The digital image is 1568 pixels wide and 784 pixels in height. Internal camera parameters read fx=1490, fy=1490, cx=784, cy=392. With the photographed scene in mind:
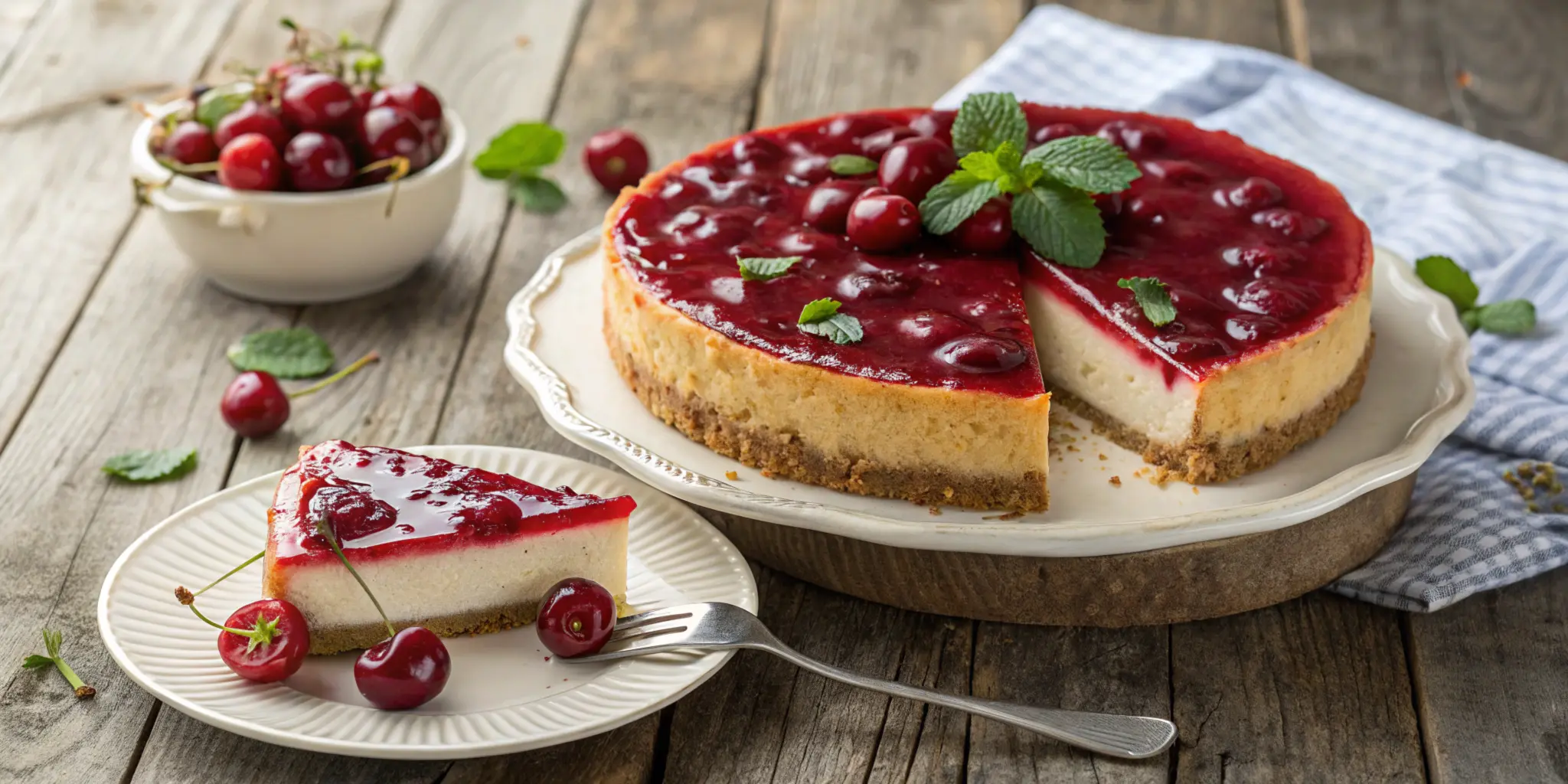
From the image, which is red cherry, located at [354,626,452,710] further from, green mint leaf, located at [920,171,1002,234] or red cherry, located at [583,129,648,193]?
red cherry, located at [583,129,648,193]

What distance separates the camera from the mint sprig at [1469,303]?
3971 millimetres

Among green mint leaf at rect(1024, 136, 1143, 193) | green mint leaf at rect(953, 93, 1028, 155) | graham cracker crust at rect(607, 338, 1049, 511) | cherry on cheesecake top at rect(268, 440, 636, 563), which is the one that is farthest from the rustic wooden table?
green mint leaf at rect(953, 93, 1028, 155)

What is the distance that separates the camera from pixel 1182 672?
2906mm

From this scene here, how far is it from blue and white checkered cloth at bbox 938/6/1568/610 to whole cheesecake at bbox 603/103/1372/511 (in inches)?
15.9

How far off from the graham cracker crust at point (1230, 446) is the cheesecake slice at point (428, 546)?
115cm

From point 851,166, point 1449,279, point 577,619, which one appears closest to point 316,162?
point 851,166

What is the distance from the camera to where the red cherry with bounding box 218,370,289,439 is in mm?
3557

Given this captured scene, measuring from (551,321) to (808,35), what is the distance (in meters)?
2.71

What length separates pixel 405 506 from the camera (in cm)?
276

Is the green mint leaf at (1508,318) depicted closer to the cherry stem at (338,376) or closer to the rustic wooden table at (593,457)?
the rustic wooden table at (593,457)

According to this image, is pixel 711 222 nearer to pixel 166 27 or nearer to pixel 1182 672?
pixel 1182 672

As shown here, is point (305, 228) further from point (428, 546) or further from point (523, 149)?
point (428, 546)

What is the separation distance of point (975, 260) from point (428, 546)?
141 centimetres

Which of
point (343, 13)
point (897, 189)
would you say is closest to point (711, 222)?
point (897, 189)
